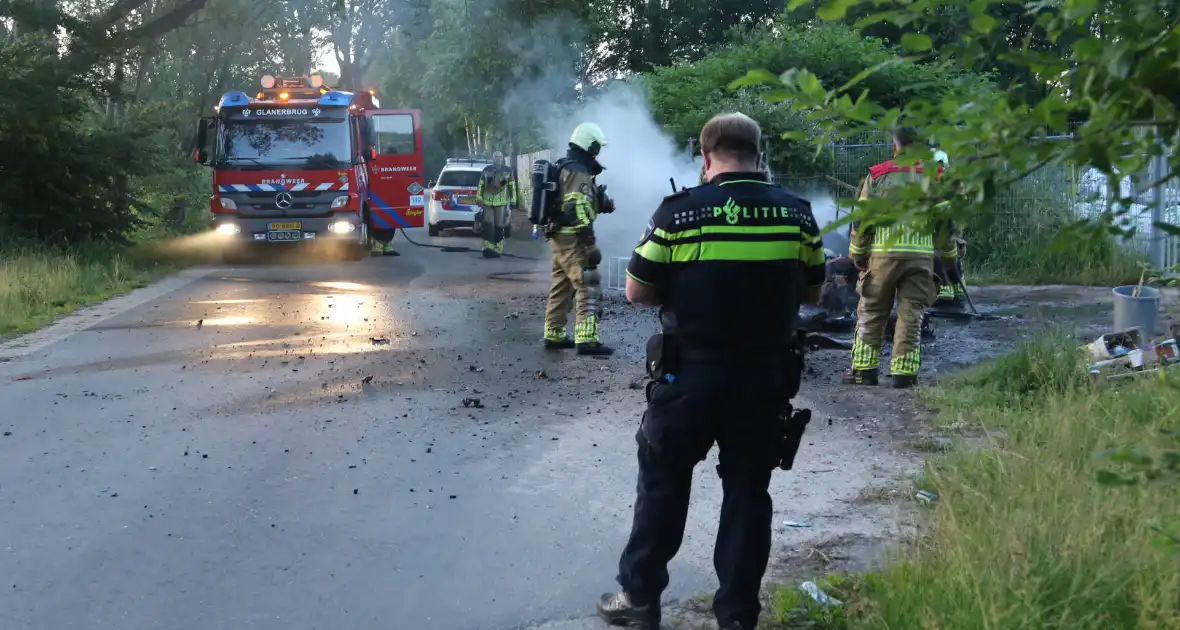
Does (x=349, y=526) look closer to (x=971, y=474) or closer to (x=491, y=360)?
(x=971, y=474)

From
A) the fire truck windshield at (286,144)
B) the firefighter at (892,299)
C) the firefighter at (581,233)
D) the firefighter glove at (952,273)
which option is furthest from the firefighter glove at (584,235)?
the fire truck windshield at (286,144)

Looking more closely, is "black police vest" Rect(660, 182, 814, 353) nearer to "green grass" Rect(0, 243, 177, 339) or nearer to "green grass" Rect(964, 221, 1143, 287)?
"green grass" Rect(0, 243, 177, 339)

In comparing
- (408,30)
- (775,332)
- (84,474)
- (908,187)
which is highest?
(408,30)

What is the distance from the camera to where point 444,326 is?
38.7 ft

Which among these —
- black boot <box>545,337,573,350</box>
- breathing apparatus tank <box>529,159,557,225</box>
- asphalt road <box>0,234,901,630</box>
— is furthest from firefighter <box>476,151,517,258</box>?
breathing apparatus tank <box>529,159,557,225</box>

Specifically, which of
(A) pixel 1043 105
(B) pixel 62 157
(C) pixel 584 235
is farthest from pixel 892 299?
(B) pixel 62 157

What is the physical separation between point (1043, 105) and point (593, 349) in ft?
25.0

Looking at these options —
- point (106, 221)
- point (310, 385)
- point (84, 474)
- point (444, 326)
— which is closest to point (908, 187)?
point (84, 474)

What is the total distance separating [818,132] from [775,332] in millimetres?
905

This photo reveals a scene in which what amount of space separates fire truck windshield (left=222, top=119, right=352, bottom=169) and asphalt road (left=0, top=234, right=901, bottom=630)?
7.94 meters

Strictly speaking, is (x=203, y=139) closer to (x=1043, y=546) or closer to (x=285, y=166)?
(x=285, y=166)

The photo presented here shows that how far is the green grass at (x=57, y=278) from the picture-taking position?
12.6 m

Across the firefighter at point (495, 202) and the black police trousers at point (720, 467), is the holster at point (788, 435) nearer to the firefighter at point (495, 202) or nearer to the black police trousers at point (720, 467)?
the black police trousers at point (720, 467)

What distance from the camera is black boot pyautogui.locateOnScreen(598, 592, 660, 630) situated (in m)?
4.02
